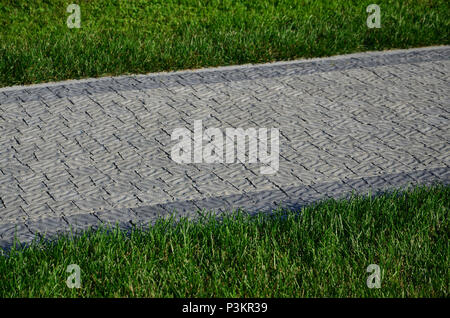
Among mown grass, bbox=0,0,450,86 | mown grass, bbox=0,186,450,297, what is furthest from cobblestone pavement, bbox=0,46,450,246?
mown grass, bbox=0,186,450,297

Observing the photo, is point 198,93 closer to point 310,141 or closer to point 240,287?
point 310,141

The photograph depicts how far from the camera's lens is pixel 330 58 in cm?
919

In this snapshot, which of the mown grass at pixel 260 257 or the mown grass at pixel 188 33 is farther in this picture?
the mown grass at pixel 188 33

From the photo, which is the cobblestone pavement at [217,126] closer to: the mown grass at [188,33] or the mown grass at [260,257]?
the mown grass at [188,33]

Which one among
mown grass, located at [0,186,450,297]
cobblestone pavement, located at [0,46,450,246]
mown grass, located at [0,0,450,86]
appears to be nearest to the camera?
mown grass, located at [0,186,450,297]

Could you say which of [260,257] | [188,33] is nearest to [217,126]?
[188,33]

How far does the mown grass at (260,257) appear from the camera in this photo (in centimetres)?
435

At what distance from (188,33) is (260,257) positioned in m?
5.43

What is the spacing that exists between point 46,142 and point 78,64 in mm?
1882

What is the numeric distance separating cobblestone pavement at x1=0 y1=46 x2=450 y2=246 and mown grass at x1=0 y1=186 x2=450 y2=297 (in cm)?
53

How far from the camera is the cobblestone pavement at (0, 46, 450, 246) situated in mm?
5770

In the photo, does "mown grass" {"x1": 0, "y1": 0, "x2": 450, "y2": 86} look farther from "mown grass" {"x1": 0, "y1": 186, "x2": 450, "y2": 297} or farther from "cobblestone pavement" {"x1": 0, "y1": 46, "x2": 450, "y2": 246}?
"mown grass" {"x1": 0, "y1": 186, "x2": 450, "y2": 297}

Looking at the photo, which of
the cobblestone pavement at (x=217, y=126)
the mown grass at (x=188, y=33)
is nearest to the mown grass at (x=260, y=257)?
the cobblestone pavement at (x=217, y=126)

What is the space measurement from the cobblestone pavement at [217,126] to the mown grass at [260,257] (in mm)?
531
